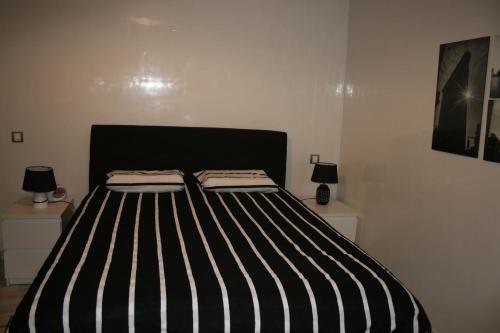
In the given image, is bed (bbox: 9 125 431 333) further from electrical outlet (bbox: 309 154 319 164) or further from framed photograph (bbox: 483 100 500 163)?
electrical outlet (bbox: 309 154 319 164)

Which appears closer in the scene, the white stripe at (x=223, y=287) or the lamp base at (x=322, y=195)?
the white stripe at (x=223, y=287)

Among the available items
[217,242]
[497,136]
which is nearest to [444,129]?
[497,136]

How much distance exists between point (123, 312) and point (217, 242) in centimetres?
67

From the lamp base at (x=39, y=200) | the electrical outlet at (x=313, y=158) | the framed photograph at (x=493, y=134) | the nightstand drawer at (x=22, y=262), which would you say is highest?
the framed photograph at (x=493, y=134)

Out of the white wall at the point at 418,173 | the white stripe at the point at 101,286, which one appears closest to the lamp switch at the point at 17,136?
the white stripe at the point at 101,286

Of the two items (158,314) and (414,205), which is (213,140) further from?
(158,314)

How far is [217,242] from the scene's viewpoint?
2.11 metres

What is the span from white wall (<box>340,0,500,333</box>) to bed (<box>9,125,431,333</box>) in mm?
710

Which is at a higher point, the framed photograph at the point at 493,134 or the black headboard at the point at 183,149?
the framed photograph at the point at 493,134

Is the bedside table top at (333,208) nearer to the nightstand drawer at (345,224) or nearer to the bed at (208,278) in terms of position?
the nightstand drawer at (345,224)

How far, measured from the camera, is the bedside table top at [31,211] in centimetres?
290

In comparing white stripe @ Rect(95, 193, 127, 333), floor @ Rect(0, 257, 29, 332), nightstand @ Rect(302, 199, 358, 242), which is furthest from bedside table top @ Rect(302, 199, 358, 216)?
floor @ Rect(0, 257, 29, 332)

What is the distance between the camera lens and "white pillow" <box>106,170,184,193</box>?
120 inches

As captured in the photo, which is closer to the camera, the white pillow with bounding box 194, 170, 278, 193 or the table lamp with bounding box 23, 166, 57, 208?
the table lamp with bounding box 23, 166, 57, 208
